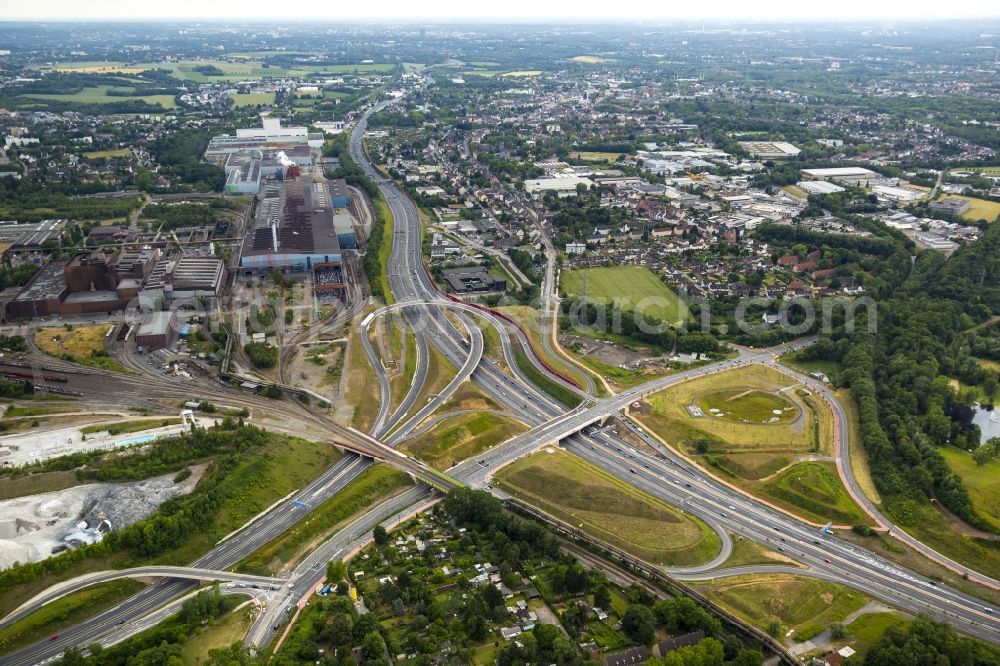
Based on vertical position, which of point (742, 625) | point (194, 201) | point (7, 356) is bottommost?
point (742, 625)

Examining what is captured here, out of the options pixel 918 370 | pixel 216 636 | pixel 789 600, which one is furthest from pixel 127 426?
pixel 918 370

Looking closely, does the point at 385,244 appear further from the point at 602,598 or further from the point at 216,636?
the point at 602,598

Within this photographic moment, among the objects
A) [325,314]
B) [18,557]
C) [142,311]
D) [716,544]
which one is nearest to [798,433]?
[716,544]

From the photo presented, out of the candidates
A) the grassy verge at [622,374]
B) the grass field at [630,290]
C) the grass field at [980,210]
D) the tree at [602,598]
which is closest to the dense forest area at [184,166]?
the grass field at [630,290]

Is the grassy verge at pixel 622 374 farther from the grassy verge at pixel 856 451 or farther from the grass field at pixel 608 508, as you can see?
the grassy verge at pixel 856 451

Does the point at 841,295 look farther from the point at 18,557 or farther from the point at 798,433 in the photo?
the point at 18,557

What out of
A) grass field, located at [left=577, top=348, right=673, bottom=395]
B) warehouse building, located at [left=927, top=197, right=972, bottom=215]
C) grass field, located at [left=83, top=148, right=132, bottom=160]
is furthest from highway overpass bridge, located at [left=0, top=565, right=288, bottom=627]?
grass field, located at [left=83, top=148, right=132, bottom=160]
